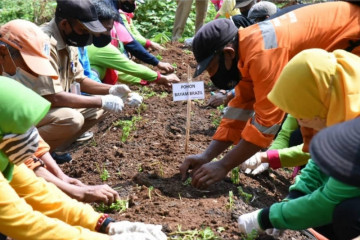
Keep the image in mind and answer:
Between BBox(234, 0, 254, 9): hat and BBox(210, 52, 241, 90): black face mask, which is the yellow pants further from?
BBox(234, 0, 254, 9): hat

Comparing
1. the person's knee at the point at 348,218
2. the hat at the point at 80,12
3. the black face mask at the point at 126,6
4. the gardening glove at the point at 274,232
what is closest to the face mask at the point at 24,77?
the hat at the point at 80,12

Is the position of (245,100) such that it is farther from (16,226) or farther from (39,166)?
(16,226)

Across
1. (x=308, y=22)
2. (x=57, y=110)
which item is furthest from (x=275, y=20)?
(x=57, y=110)

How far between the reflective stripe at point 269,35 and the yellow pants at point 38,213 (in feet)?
5.14

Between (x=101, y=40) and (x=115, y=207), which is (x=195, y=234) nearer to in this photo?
(x=115, y=207)

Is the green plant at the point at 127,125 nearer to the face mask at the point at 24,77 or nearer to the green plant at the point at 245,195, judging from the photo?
the face mask at the point at 24,77

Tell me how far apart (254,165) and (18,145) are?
2.08 meters

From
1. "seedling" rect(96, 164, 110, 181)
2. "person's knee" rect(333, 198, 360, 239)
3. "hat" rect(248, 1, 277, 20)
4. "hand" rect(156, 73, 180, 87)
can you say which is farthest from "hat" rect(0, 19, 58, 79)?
"hat" rect(248, 1, 277, 20)

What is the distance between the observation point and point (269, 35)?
11.9 feet

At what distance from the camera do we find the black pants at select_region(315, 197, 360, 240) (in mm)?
2623

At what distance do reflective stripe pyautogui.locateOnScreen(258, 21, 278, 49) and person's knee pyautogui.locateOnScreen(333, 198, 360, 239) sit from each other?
1303mm

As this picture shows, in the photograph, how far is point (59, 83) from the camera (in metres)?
4.74

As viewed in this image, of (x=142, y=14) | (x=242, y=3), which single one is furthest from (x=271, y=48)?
(x=142, y=14)

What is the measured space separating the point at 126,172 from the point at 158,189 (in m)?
0.50
